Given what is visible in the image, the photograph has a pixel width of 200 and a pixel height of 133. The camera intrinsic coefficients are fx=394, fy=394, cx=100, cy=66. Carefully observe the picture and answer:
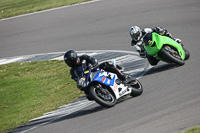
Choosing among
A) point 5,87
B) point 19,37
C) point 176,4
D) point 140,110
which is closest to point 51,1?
point 19,37

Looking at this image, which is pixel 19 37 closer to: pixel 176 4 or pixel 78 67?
pixel 176 4

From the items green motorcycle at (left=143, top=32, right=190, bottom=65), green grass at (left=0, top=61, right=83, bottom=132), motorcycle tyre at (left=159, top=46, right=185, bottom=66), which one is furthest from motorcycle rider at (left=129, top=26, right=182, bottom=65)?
green grass at (left=0, top=61, right=83, bottom=132)

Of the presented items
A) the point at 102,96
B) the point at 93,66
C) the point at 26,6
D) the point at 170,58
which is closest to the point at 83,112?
the point at 102,96

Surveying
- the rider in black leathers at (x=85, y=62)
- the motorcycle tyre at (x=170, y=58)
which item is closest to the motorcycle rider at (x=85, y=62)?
the rider in black leathers at (x=85, y=62)

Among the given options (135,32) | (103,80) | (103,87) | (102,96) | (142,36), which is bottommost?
(102,96)

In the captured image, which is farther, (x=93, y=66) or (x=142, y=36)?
(x=142, y=36)

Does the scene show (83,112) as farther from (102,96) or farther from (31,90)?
(31,90)

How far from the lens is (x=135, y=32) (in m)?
12.4

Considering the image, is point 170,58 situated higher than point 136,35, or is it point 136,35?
point 136,35

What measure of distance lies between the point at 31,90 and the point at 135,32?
439 centimetres

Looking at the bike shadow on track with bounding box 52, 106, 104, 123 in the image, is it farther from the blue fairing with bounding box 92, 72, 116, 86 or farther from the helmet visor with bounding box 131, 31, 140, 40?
the helmet visor with bounding box 131, 31, 140, 40

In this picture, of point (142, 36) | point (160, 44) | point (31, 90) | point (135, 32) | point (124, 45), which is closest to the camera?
point (160, 44)

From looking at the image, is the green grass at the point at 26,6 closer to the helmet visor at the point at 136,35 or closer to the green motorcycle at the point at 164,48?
the helmet visor at the point at 136,35

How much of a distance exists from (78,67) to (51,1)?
16.0 m
